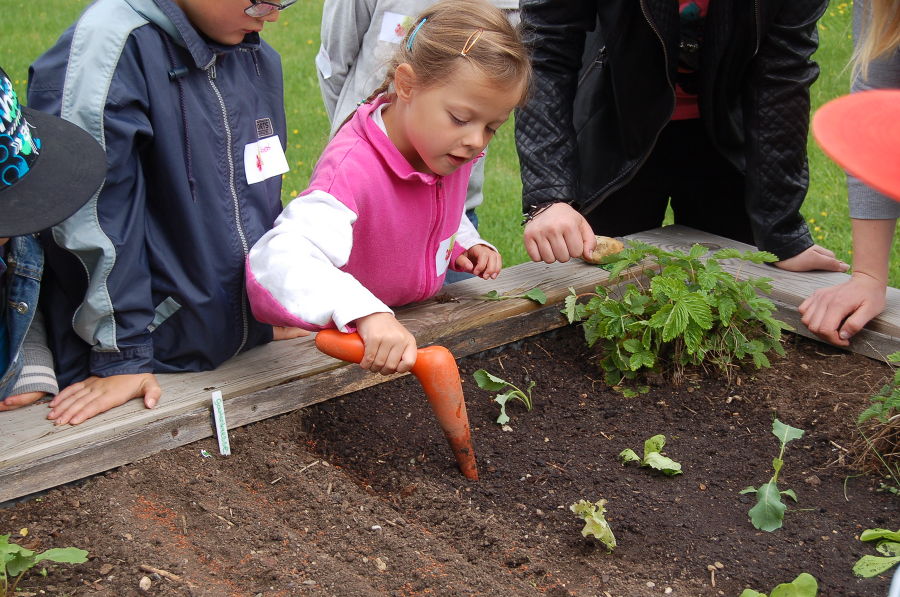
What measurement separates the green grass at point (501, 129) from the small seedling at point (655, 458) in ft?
6.03

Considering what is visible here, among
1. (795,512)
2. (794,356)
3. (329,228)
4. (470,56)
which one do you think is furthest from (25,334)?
(794,356)

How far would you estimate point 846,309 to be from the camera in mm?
2531

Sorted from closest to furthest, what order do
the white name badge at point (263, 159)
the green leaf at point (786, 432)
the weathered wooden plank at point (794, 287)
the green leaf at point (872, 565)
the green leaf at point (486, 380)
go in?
the green leaf at point (872, 565) → the green leaf at point (786, 432) → the white name badge at point (263, 159) → the green leaf at point (486, 380) → the weathered wooden plank at point (794, 287)

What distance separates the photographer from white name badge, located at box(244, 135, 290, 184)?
2203mm

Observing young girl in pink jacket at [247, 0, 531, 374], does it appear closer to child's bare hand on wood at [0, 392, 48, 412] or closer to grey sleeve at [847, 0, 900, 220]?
child's bare hand on wood at [0, 392, 48, 412]

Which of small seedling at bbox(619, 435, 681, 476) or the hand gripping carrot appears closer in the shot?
the hand gripping carrot

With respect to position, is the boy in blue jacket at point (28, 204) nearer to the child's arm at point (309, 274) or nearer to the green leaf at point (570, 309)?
the child's arm at point (309, 274)

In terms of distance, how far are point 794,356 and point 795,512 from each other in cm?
74

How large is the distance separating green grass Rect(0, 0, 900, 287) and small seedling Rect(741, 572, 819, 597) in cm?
231

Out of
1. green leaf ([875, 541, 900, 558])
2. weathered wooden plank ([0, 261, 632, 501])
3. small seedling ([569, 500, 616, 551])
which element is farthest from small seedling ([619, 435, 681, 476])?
weathered wooden plank ([0, 261, 632, 501])

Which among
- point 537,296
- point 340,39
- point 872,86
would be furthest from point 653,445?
point 340,39

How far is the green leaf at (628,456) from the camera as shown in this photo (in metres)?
2.11

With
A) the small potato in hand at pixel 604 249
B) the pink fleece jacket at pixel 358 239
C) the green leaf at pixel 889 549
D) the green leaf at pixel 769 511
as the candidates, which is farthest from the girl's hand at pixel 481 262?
the green leaf at pixel 889 549

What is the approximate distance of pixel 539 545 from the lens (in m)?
1.83
